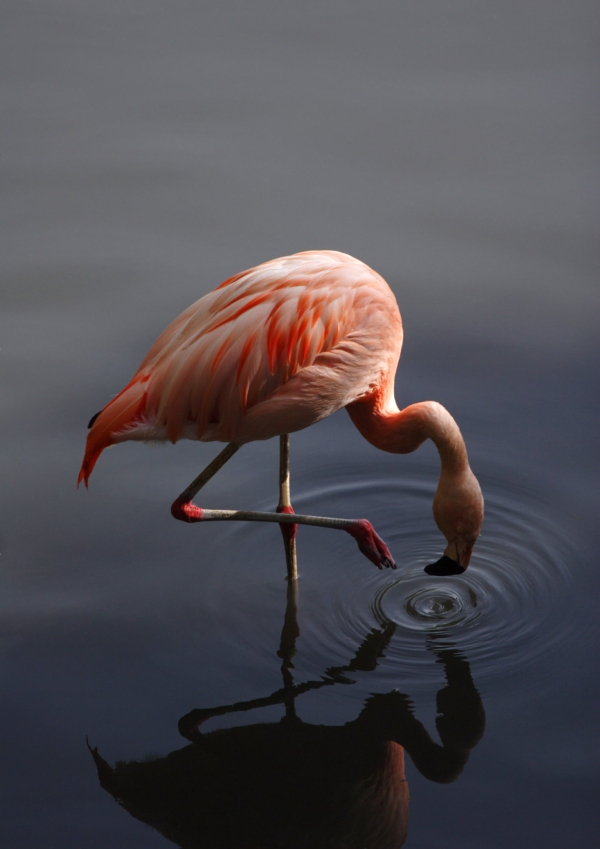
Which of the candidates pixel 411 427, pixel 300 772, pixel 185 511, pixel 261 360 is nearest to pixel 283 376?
pixel 261 360

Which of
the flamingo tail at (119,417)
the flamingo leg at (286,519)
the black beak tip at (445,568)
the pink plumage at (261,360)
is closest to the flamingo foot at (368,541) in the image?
the flamingo leg at (286,519)

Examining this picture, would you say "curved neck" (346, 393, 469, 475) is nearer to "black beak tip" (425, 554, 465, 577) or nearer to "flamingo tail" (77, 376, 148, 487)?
"black beak tip" (425, 554, 465, 577)

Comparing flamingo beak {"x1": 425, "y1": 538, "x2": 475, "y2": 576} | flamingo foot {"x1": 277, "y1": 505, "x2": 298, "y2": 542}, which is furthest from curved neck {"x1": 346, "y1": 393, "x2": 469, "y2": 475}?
flamingo foot {"x1": 277, "y1": 505, "x2": 298, "y2": 542}

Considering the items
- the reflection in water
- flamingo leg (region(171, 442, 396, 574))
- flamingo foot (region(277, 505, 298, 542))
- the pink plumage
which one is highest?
the pink plumage

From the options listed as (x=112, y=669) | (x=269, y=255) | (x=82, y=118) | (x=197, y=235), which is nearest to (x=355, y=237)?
(x=269, y=255)

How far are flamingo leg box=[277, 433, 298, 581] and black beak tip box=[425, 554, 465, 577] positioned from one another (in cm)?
51

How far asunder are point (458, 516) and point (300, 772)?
92 centimetres

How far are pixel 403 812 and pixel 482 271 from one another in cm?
303

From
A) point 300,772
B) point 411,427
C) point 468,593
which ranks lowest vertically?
point 300,772

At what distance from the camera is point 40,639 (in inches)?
136

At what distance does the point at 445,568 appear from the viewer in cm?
343

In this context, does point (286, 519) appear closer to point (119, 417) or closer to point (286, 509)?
point (286, 509)

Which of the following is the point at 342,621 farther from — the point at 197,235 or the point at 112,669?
the point at 197,235

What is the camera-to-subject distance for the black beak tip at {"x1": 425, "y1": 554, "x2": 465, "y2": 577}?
11.2 feet
